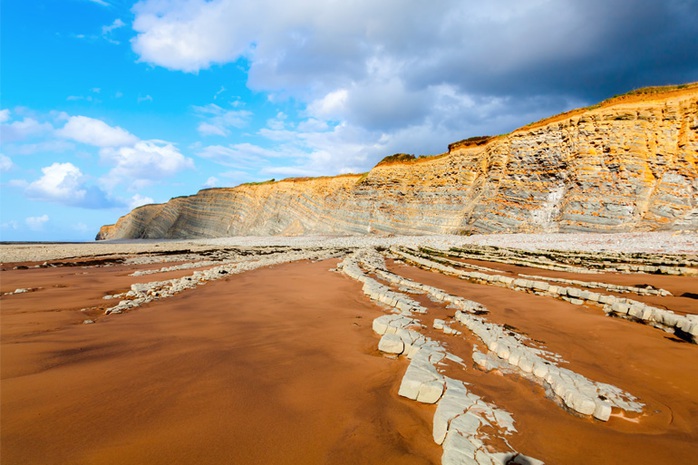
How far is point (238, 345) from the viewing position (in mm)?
5059

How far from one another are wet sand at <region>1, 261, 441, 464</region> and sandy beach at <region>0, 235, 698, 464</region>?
0.05 ft

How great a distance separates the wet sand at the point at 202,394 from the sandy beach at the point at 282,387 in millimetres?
16

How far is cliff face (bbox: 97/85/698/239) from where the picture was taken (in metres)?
23.6

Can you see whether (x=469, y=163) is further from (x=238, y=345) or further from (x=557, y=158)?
(x=238, y=345)

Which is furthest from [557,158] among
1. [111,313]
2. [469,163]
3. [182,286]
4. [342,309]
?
[111,313]

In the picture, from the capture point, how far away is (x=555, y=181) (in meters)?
28.0

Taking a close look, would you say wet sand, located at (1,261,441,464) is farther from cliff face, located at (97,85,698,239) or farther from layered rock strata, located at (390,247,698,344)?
cliff face, located at (97,85,698,239)

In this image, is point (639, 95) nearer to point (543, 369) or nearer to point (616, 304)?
point (616, 304)

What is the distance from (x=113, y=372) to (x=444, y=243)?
2578cm

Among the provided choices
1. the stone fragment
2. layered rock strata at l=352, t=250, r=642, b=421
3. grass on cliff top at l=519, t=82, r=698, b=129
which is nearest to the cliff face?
grass on cliff top at l=519, t=82, r=698, b=129

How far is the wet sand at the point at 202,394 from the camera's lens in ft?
8.53

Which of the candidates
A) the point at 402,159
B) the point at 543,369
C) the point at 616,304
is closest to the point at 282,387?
the point at 543,369

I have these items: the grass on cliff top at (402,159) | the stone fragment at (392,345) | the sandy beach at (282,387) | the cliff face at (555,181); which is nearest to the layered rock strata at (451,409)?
the stone fragment at (392,345)

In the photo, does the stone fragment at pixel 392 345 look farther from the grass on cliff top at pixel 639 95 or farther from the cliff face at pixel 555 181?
the grass on cliff top at pixel 639 95
